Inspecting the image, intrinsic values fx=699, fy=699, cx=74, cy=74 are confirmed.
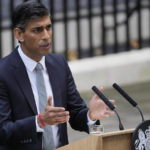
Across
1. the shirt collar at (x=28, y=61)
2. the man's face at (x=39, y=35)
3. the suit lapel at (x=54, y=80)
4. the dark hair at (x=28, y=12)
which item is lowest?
Answer: the suit lapel at (x=54, y=80)

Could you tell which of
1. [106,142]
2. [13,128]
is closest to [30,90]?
[13,128]

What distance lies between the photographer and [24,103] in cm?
479

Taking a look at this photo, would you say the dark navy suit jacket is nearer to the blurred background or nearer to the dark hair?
the dark hair

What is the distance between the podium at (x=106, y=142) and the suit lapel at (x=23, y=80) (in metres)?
0.52

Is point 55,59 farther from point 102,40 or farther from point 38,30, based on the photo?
point 102,40

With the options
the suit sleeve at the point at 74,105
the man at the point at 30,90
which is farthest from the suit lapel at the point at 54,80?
the suit sleeve at the point at 74,105

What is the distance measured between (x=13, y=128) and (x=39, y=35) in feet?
2.14

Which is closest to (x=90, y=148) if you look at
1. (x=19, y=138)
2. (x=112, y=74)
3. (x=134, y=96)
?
(x=19, y=138)

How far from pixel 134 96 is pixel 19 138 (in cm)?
701

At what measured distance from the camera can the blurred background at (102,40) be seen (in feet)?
39.1

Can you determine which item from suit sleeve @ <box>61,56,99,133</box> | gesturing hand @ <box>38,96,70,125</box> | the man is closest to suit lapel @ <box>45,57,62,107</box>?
the man

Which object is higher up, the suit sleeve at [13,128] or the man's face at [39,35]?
the man's face at [39,35]

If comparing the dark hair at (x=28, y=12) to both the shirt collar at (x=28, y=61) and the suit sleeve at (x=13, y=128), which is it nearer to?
the shirt collar at (x=28, y=61)

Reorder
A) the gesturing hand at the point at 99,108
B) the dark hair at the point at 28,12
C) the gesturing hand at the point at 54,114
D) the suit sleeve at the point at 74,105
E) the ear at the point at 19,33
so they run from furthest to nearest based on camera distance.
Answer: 1. the suit sleeve at the point at 74,105
2. the ear at the point at 19,33
3. the dark hair at the point at 28,12
4. the gesturing hand at the point at 99,108
5. the gesturing hand at the point at 54,114
